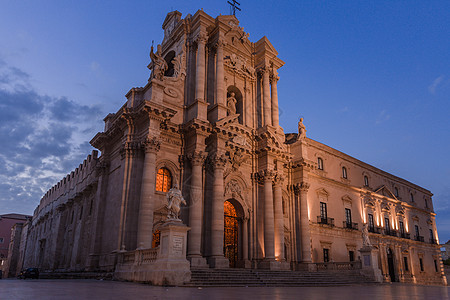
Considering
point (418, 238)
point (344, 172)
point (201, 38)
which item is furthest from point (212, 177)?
point (418, 238)

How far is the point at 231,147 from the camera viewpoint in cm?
2502

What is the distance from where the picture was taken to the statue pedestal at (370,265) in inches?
998

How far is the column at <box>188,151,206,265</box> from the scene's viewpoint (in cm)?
2078

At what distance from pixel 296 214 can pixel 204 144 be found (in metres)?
11.1

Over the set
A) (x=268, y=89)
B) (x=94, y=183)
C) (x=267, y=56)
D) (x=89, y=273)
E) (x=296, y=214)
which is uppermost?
(x=267, y=56)

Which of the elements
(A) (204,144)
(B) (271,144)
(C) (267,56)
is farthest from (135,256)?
(C) (267,56)

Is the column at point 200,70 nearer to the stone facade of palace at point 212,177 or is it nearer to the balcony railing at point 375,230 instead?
the stone facade of palace at point 212,177

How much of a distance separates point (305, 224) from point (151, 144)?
14874 millimetres

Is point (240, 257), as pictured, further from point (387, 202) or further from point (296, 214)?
point (387, 202)

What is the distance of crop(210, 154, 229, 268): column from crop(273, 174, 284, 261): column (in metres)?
5.09

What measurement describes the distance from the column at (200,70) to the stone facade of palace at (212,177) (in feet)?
0.24

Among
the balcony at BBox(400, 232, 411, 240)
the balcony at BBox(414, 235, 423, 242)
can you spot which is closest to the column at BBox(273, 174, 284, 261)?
the balcony at BBox(400, 232, 411, 240)

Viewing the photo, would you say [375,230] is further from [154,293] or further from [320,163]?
[154,293]

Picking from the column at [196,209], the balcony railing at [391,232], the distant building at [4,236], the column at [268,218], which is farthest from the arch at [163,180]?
the distant building at [4,236]
